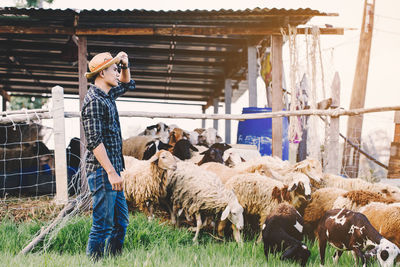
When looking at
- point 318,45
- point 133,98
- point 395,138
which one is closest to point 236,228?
point 395,138

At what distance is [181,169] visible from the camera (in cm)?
516

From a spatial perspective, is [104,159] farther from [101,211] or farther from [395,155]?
[395,155]

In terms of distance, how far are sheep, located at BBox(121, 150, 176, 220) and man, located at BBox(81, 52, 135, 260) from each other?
142cm

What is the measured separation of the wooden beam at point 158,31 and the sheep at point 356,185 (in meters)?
4.00

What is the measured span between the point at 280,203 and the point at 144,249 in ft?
4.84

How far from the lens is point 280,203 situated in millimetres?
4152

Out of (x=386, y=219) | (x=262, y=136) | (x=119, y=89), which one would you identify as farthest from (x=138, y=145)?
(x=386, y=219)

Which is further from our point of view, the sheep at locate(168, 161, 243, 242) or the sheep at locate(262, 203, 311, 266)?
the sheep at locate(168, 161, 243, 242)

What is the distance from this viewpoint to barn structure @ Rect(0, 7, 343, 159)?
26.2 feet

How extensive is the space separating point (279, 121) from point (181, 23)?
291 cm

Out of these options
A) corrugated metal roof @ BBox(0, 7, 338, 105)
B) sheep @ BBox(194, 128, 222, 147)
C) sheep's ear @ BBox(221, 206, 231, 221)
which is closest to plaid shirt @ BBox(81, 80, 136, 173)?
sheep's ear @ BBox(221, 206, 231, 221)

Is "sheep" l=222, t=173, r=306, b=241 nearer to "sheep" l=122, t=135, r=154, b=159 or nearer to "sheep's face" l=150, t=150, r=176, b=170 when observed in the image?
"sheep's face" l=150, t=150, r=176, b=170

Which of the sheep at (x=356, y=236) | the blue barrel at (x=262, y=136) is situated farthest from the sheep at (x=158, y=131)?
the sheep at (x=356, y=236)

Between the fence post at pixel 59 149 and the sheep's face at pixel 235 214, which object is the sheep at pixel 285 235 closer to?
the sheep's face at pixel 235 214
